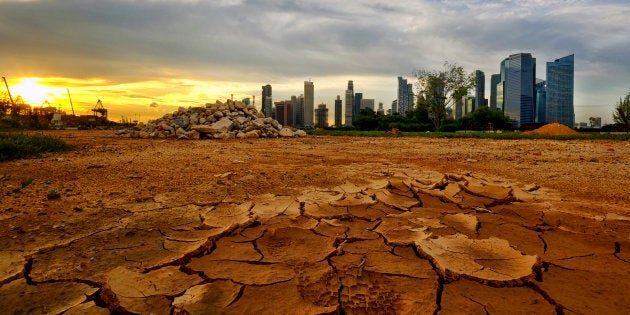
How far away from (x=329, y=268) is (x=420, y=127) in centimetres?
2810

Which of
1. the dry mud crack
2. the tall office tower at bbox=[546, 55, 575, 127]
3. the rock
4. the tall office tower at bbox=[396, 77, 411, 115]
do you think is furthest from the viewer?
the tall office tower at bbox=[396, 77, 411, 115]

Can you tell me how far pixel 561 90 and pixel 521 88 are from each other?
25.2 feet

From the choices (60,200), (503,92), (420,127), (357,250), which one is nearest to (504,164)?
(357,250)

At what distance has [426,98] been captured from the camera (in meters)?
28.0

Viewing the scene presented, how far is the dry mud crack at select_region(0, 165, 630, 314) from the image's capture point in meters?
1.46

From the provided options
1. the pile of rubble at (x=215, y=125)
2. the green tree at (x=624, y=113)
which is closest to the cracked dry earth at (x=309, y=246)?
the pile of rubble at (x=215, y=125)

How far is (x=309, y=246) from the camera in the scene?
2066 mm

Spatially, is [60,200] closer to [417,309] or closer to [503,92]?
[417,309]

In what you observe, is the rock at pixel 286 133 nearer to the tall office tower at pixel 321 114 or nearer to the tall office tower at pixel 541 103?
the tall office tower at pixel 321 114

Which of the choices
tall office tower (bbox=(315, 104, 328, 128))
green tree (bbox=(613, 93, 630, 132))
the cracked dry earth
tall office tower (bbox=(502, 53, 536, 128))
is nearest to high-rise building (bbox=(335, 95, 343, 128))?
tall office tower (bbox=(315, 104, 328, 128))

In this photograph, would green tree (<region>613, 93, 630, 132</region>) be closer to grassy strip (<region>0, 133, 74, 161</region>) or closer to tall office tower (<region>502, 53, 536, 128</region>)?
grassy strip (<region>0, 133, 74, 161</region>)

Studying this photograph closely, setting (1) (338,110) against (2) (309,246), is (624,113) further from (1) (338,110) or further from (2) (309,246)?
(1) (338,110)

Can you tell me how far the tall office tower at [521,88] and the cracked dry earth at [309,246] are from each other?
6506 centimetres

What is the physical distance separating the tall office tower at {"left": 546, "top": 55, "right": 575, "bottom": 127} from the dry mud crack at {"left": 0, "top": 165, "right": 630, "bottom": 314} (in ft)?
232
